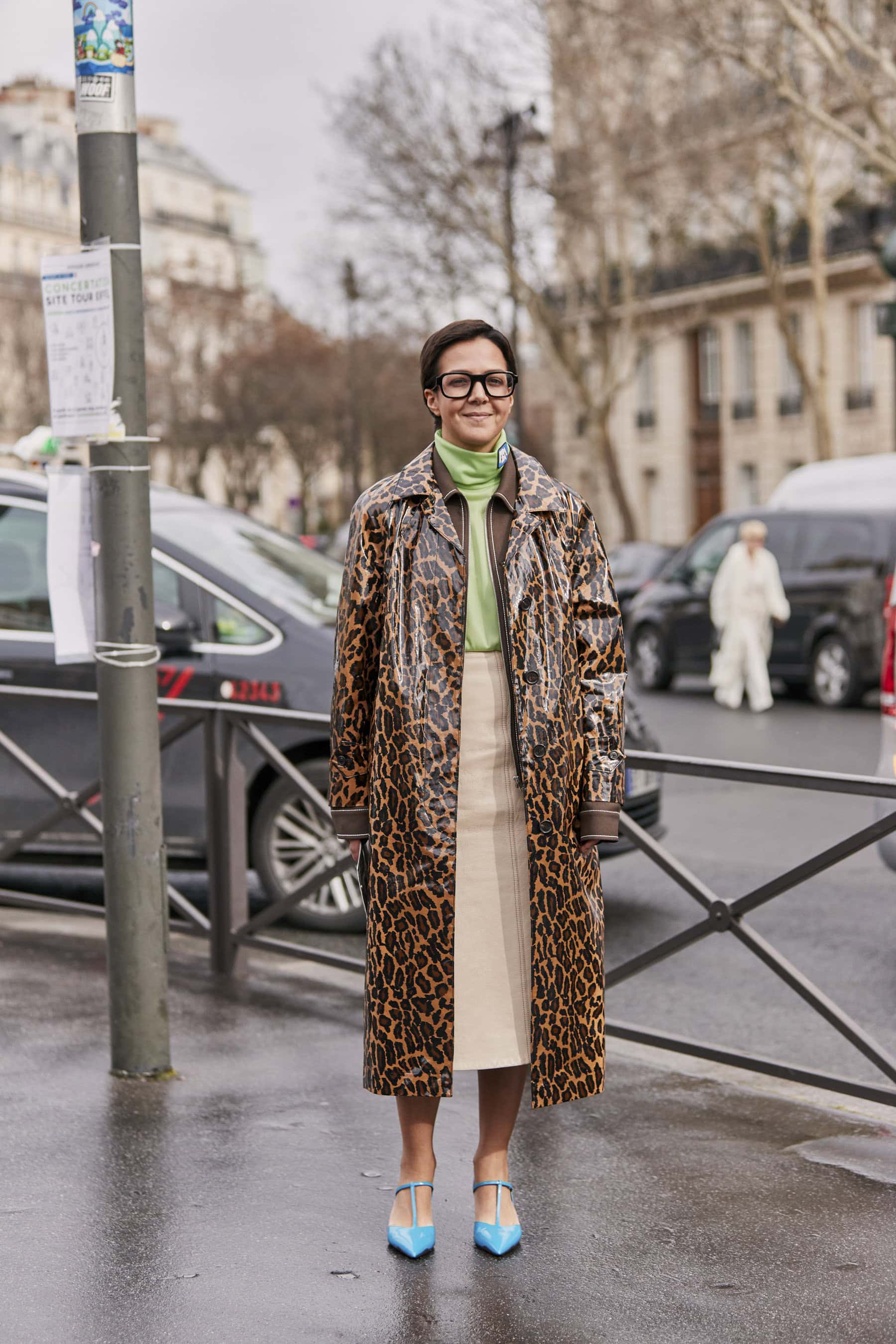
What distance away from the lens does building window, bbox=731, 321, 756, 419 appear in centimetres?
5000

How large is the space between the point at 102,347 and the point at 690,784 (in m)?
6.76

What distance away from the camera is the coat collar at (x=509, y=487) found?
362 cm

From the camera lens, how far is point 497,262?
1243 inches

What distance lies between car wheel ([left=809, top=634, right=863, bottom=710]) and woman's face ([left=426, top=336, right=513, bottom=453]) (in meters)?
13.2

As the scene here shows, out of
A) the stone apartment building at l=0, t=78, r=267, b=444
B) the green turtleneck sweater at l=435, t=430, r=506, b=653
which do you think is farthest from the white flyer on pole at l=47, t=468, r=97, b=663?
the stone apartment building at l=0, t=78, r=267, b=444

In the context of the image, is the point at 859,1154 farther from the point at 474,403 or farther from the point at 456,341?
the point at 456,341

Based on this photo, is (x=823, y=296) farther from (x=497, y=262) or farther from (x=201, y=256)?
(x=201, y=256)

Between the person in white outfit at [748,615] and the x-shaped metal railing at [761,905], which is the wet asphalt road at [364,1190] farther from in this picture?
the person in white outfit at [748,615]

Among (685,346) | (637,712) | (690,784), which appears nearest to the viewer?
(637,712)

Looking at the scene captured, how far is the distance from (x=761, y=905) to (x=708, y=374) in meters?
48.8

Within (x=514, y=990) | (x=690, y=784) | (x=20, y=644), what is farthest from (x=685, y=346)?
(x=514, y=990)

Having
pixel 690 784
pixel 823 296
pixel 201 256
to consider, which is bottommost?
pixel 690 784

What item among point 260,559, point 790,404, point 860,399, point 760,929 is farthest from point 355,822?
point 790,404

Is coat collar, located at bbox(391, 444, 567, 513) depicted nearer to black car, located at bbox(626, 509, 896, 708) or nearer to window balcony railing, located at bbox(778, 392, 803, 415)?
black car, located at bbox(626, 509, 896, 708)
